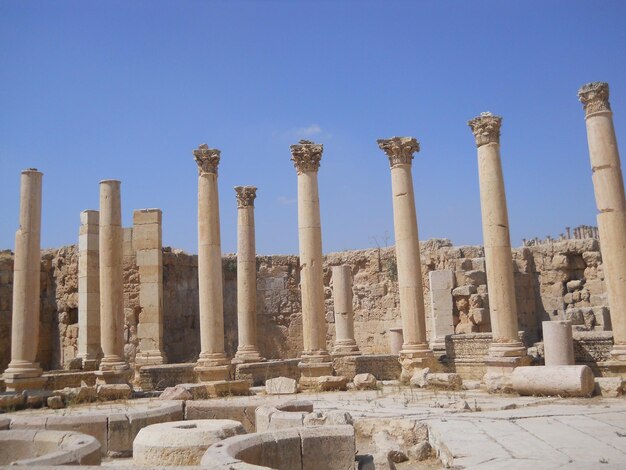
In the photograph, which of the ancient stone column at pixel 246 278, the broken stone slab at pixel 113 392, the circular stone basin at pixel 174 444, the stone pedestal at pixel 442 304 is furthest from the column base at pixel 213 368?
the circular stone basin at pixel 174 444

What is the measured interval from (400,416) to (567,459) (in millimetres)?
4231

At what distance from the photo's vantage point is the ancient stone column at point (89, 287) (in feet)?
71.0

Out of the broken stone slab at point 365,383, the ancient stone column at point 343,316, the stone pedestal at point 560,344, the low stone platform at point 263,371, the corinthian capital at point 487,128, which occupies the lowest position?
the broken stone slab at point 365,383

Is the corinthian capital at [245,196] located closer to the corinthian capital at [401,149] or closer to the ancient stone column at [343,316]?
the ancient stone column at [343,316]

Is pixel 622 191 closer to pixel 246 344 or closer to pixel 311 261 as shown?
pixel 311 261

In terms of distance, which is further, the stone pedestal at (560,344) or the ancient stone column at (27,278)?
the ancient stone column at (27,278)

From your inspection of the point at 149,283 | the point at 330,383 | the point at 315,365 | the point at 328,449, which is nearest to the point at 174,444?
the point at 328,449

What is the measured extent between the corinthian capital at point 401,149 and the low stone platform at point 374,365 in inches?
237

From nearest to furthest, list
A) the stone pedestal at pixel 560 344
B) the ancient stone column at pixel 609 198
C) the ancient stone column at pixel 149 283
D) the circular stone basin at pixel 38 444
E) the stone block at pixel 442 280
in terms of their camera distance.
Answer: the circular stone basin at pixel 38 444
the ancient stone column at pixel 609 198
the stone pedestal at pixel 560 344
the ancient stone column at pixel 149 283
the stone block at pixel 442 280

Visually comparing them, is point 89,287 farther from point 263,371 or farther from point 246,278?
point 263,371

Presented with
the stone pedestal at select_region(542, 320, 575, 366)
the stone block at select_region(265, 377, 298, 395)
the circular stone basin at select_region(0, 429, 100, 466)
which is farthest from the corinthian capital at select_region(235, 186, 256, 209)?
the circular stone basin at select_region(0, 429, 100, 466)

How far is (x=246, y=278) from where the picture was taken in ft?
76.9

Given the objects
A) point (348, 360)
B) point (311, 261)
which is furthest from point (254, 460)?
point (348, 360)

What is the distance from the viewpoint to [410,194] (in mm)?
19141
